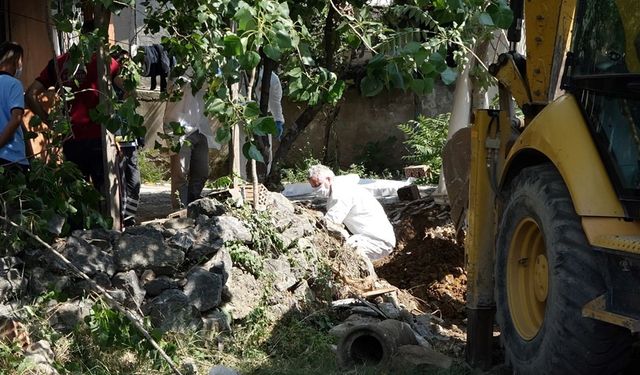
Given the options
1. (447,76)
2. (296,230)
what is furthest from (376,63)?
(296,230)

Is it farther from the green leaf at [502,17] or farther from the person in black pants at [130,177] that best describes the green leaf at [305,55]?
the person in black pants at [130,177]

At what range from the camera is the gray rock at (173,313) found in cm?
611

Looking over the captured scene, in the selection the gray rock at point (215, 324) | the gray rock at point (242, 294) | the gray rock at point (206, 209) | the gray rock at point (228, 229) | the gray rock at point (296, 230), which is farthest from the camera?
the gray rock at point (296, 230)


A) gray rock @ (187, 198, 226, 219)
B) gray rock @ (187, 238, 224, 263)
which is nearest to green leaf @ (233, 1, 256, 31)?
gray rock @ (187, 238, 224, 263)

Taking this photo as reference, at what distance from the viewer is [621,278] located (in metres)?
4.25

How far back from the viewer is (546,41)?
18.1 feet

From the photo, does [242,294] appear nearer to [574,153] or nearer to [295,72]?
[295,72]

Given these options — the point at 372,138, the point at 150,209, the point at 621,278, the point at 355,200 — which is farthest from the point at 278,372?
the point at 372,138

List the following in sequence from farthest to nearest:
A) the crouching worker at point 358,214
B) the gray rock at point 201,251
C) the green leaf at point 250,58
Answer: the crouching worker at point 358,214 → the gray rock at point 201,251 → the green leaf at point 250,58

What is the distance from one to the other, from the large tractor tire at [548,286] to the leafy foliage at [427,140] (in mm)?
8893

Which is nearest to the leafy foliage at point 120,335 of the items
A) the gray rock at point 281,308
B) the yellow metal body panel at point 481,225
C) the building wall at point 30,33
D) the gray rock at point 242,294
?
the gray rock at point 242,294

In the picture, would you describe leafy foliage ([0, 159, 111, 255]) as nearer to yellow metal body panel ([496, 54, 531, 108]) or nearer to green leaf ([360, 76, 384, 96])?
green leaf ([360, 76, 384, 96])

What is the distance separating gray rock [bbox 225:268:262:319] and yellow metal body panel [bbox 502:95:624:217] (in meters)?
2.34

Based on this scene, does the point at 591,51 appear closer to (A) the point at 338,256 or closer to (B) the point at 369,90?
(B) the point at 369,90
